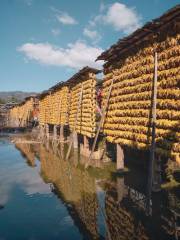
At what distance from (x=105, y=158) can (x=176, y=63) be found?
8.97 metres


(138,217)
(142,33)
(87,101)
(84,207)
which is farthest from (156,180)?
(87,101)

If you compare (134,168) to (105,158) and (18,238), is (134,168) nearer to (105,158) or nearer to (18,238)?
(105,158)

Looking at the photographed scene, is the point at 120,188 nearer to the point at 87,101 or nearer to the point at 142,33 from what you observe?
the point at 142,33

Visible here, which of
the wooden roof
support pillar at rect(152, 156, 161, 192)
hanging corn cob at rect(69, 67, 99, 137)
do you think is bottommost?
support pillar at rect(152, 156, 161, 192)

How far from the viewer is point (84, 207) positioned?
29.9 feet

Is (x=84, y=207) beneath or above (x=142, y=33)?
beneath

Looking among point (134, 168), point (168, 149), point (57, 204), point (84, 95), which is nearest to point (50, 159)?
point (84, 95)

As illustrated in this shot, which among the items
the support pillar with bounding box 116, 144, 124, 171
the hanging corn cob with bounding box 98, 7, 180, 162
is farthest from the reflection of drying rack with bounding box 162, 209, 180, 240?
the support pillar with bounding box 116, 144, 124, 171

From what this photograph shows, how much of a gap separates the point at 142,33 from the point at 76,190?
21.1ft

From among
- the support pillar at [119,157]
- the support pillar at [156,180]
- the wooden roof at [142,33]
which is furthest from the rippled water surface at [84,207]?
the wooden roof at [142,33]

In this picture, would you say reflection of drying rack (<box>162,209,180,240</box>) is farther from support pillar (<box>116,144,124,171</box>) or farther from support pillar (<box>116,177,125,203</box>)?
support pillar (<box>116,144,124,171</box>)

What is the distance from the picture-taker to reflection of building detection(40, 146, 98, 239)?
805 centimetres

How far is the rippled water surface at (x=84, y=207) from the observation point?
7.28 meters

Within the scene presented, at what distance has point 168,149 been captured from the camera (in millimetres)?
9336
